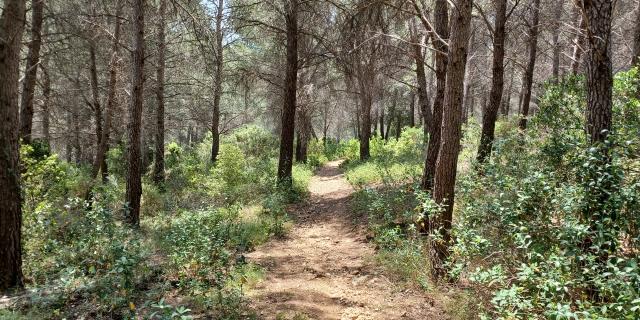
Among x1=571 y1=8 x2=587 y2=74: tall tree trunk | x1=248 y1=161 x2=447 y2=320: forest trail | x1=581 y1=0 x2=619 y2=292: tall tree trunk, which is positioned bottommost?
x1=248 y1=161 x2=447 y2=320: forest trail

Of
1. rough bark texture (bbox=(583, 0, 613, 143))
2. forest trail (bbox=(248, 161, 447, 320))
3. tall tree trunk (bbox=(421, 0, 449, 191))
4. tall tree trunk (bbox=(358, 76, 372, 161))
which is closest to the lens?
rough bark texture (bbox=(583, 0, 613, 143))

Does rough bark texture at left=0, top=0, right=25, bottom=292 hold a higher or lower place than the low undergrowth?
higher

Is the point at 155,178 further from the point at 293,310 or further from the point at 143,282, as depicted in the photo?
the point at 293,310

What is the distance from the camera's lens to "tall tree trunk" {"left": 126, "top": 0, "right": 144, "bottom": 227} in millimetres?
8342

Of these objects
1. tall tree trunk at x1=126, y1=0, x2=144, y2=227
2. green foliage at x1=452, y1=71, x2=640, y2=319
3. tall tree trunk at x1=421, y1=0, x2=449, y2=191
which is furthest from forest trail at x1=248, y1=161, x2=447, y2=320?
tall tree trunk at x1=126, y1=0, x2=144, y2=227

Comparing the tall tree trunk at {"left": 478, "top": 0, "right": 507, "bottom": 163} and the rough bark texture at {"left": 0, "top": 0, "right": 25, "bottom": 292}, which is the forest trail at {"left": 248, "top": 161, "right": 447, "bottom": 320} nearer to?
the rough bark texture at {"left": 0, "top": 0, "right": 25, "bottom": 292}

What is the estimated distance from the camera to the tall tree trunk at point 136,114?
27.4 ft

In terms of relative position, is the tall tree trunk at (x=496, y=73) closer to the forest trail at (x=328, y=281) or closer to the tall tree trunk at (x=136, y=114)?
the forest trail at (x=328, y=281)

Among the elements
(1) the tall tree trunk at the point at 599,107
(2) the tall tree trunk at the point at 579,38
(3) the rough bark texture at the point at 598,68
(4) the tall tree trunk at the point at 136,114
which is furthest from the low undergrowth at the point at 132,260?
(2) the tall tree trunk at the point at 579,38

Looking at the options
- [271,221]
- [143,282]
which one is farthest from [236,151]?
[143,282]

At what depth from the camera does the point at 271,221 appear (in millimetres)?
8656

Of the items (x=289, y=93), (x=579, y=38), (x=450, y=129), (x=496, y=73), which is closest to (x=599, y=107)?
(x=450, y=129)

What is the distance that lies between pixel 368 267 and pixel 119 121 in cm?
1256

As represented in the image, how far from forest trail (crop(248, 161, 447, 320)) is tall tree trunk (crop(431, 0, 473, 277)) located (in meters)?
0.75
